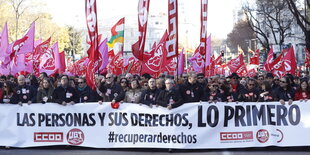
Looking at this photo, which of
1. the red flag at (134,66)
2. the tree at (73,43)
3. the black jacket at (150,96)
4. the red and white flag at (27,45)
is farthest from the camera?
the tree at (73,43)

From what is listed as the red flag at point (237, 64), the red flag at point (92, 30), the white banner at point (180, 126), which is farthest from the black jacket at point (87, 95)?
the red flag at point (237, 64)

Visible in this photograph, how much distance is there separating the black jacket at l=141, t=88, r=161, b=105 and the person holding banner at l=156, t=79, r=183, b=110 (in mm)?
411

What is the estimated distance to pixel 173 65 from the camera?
81.8 ft

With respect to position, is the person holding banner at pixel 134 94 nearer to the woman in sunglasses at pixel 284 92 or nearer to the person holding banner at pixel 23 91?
the person holding banner at pixel 23 91

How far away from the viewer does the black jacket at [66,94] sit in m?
11.4

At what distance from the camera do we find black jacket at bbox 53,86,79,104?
11.4 m

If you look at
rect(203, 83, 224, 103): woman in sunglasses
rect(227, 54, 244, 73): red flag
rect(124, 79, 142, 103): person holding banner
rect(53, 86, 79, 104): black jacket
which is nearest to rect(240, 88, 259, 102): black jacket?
rect(203, 83, 224, 103): woman in sunglasses

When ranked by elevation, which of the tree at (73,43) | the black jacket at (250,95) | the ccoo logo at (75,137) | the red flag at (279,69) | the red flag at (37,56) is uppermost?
the tree at (73,43)

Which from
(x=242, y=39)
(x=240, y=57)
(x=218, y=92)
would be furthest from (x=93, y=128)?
(x=242, y=39)

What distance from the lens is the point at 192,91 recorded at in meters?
11.9

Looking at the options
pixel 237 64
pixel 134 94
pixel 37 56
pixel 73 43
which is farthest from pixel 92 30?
pixel 73 43

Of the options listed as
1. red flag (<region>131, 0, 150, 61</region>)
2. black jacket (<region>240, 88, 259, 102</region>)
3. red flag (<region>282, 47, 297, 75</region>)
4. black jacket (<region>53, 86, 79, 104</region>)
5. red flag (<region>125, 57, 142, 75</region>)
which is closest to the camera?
black jacket (<region>53, 86, 79, 104</region>)

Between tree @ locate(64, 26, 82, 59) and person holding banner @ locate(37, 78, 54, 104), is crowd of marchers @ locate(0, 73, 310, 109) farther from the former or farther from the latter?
tree @ locate(64, 26, 82, 59)

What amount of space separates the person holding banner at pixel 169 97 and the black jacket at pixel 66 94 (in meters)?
2.00
